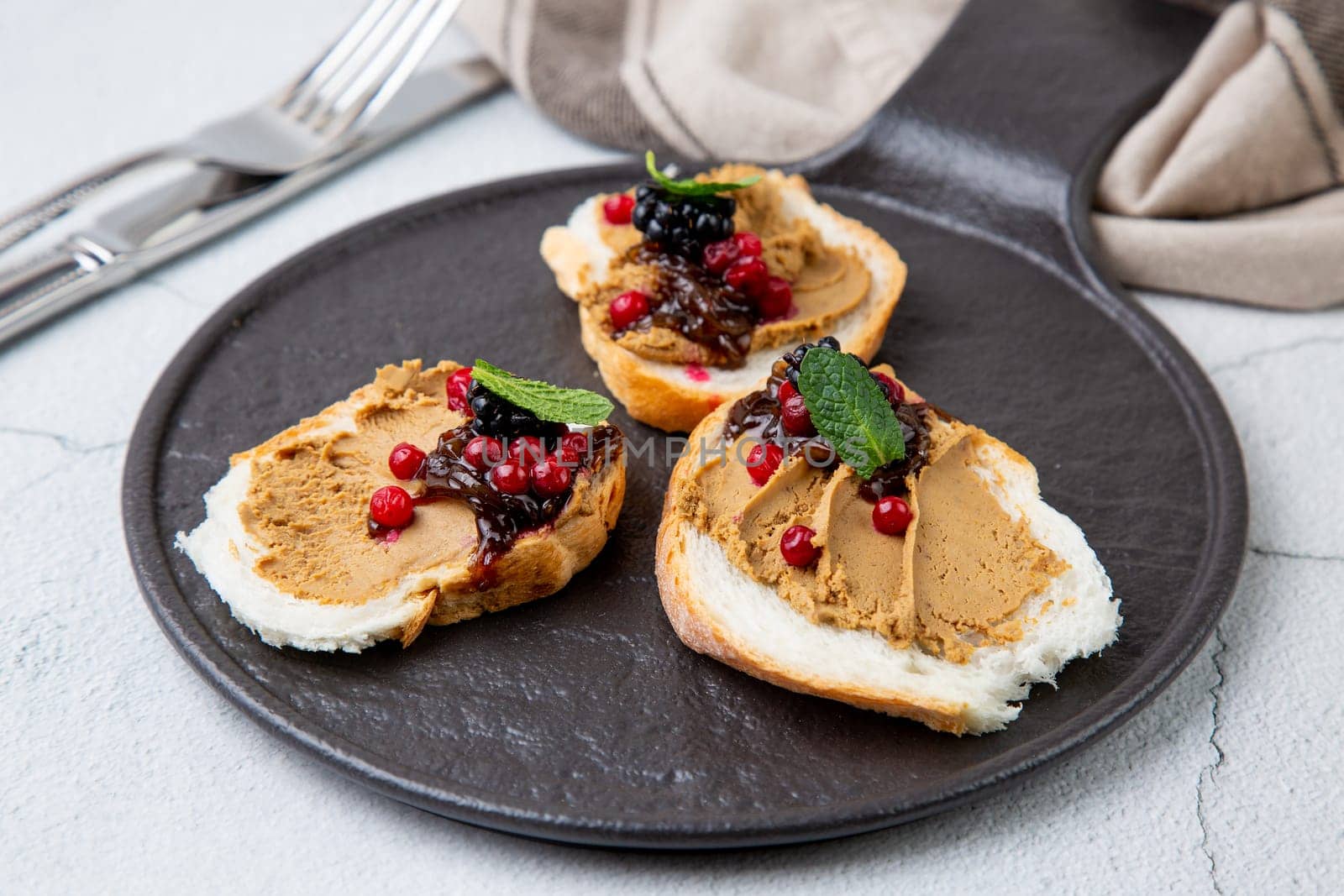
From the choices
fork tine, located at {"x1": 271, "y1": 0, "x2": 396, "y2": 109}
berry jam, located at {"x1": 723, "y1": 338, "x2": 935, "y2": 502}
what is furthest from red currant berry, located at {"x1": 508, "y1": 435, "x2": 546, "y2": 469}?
fork tine, located at {"x1": 271, "y1": 0, "x2": 396, "y2": 109}

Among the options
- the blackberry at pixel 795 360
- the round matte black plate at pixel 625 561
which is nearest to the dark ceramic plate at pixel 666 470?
the round matte black plate at pixel 625 561

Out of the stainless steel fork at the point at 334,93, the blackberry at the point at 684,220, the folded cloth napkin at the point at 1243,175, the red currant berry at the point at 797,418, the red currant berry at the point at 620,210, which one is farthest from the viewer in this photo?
the stainless steel fork at the point at 334,93

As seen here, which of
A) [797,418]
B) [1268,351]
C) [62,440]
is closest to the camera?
[797,418]

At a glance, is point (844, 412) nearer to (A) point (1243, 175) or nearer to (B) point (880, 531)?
(B) point (880, 531)

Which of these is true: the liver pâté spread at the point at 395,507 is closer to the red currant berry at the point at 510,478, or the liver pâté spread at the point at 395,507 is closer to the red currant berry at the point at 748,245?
the red currant berry at the point at 510,478

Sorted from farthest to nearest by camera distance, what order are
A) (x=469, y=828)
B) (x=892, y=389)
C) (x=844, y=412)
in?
1. (x=892, y=389)
2. (x=844, y=412)
3. (x=469, y=828)

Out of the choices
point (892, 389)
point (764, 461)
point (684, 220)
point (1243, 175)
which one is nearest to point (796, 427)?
point (764, 461)

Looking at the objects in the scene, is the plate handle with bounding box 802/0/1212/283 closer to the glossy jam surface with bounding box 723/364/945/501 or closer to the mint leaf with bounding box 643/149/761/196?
the mint leaf with bounding box 643/149/761/196
